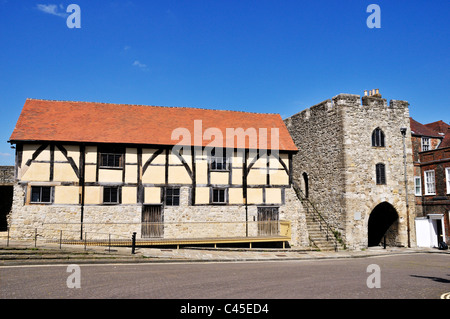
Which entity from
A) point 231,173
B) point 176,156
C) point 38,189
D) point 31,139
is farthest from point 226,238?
point 31,139

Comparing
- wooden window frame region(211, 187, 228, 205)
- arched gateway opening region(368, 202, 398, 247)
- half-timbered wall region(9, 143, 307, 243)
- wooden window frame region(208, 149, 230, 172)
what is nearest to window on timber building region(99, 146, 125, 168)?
half-timbered wall region(9, 143, 307, 243)

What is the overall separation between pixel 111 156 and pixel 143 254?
638 centimetres

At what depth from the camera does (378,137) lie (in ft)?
78.0

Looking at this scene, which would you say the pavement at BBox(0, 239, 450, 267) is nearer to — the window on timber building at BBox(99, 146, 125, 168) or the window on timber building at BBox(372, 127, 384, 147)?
the window on timber building at BBox(99, 146, 125, 168)

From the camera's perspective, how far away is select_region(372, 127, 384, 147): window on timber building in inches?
931

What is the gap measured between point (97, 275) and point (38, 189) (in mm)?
9394

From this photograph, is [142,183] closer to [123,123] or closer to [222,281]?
[123,123]

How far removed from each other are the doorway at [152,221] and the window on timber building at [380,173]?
14045 mm

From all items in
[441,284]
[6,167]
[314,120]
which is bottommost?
[441,284]

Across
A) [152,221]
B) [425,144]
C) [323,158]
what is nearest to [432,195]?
[425,144]

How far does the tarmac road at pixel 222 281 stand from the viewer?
9633mm

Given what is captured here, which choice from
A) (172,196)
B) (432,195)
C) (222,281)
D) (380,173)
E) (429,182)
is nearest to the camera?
(222,281)

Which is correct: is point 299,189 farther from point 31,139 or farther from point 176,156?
point 31,139

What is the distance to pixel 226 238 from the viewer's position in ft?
67.8
